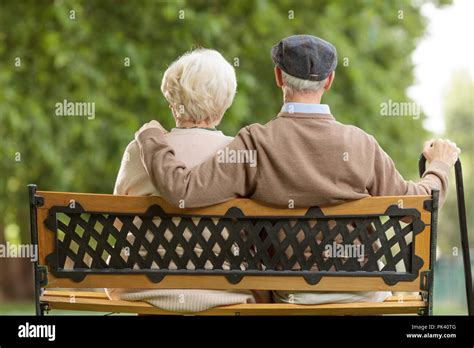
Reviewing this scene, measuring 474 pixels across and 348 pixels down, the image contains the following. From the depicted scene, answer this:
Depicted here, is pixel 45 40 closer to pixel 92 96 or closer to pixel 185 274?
pixel 92 96

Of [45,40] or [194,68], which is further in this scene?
[45,40]

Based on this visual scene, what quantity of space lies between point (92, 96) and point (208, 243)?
976 cm

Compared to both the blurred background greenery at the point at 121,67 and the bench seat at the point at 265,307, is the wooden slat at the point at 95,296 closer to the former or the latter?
the bench seat at the point at 265,307

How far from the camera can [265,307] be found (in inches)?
160

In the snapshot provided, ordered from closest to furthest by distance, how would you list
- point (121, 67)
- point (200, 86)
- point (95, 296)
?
1. point (200, 86)
2. point (95, 296)
3. point (121, 67)

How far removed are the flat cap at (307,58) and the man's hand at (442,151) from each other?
1.81 ft

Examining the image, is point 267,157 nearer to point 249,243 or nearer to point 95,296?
point 249,243

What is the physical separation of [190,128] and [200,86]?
181mm

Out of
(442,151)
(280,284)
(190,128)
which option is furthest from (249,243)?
Result: (442,151)

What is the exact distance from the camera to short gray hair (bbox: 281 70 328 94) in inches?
167

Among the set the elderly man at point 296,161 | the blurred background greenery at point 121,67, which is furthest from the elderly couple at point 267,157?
the blurred background greenery at point 121,67

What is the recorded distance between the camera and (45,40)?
43.9 ft
